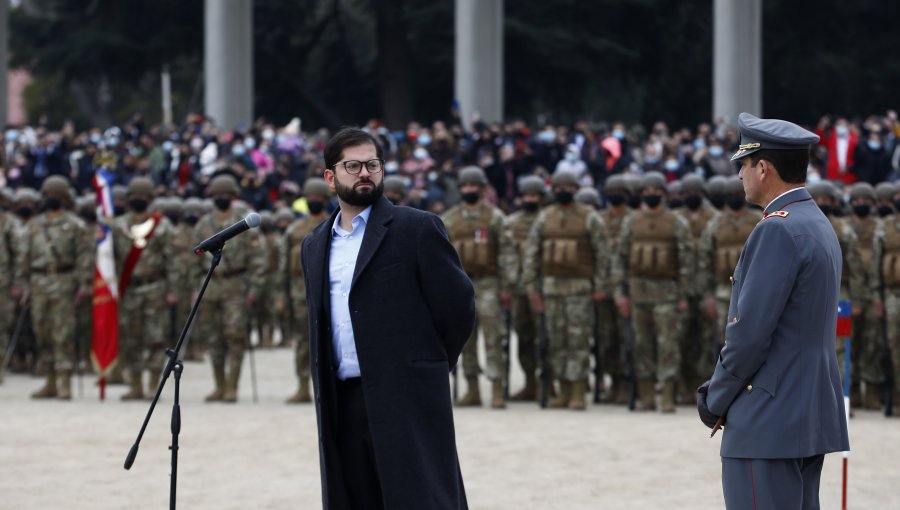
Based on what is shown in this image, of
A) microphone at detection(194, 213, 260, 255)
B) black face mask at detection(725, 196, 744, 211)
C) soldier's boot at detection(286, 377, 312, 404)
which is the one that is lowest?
soldier's boot at detection(286, 377, 312, 404)

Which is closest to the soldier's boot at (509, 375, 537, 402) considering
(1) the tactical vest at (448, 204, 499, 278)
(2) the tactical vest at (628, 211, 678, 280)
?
(1) the tactical vest at (448, 204, 499, 278)

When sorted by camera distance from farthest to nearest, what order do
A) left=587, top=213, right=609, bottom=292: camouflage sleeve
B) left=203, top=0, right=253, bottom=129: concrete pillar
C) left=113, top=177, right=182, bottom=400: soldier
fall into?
1. left=203, top=0, right=253, bottom=129: concrete pillar
2. left=113, top=177, right=182, bottom=400: soldier
3. left=587, top=213, right=609, bottom=292: camouflage sleeve

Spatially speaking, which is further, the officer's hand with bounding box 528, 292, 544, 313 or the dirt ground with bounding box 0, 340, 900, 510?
the officer's hand with bounding box 528, 292, 544, 313

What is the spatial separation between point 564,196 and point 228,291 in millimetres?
3763

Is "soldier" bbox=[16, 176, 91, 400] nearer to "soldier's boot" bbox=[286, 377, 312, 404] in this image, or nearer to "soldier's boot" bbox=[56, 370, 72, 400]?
"soldier's boot" bbox=[56, 370, 72, 400]

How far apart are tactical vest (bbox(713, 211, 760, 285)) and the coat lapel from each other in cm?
967

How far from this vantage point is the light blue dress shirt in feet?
21.0

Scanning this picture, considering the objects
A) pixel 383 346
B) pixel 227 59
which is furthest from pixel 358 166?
pixel 227 59

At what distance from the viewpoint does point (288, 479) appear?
11320mm

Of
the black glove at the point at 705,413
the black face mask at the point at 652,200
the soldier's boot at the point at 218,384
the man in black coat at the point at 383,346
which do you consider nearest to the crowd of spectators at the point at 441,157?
the soldier's boot at the point at 218,384

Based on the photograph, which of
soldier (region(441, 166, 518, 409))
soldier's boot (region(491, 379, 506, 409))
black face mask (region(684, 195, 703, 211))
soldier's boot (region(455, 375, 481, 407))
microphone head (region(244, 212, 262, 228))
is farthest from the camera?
black face mask (region(684, 195, 703, 211))

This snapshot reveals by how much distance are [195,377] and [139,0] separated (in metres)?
29.3

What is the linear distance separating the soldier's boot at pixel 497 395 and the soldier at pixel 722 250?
7.20ft

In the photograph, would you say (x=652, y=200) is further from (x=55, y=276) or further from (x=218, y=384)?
(x=55, y=276)
